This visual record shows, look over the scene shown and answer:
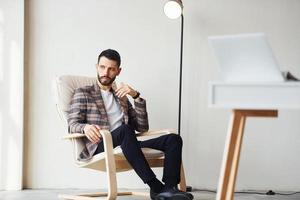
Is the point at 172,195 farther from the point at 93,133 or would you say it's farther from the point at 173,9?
the point at 173,9

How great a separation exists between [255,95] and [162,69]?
220cm

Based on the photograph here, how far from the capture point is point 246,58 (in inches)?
69.7

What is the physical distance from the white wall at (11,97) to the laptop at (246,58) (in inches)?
89.3

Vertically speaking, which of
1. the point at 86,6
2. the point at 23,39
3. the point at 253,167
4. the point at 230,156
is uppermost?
the point at 86,6

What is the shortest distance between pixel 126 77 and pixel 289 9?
1.38 m

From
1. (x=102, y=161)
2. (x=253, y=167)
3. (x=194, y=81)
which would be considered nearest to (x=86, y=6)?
(x=194, y=81)

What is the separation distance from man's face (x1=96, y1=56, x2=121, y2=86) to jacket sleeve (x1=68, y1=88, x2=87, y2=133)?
0.16 m

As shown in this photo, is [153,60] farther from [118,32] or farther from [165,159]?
[165,159]

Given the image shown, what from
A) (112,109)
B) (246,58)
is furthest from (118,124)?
(246,58)

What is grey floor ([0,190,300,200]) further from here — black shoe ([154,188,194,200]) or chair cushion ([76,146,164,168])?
black shoe ([154,188,194,200])

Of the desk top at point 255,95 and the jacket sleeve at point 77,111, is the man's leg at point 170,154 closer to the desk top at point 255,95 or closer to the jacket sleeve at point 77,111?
the jacket sleeve at point 77,111

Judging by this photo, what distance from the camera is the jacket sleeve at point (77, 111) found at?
3010 millimetres

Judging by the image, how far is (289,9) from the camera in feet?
12.8

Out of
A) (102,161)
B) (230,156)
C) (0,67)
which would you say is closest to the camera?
(230,156)
